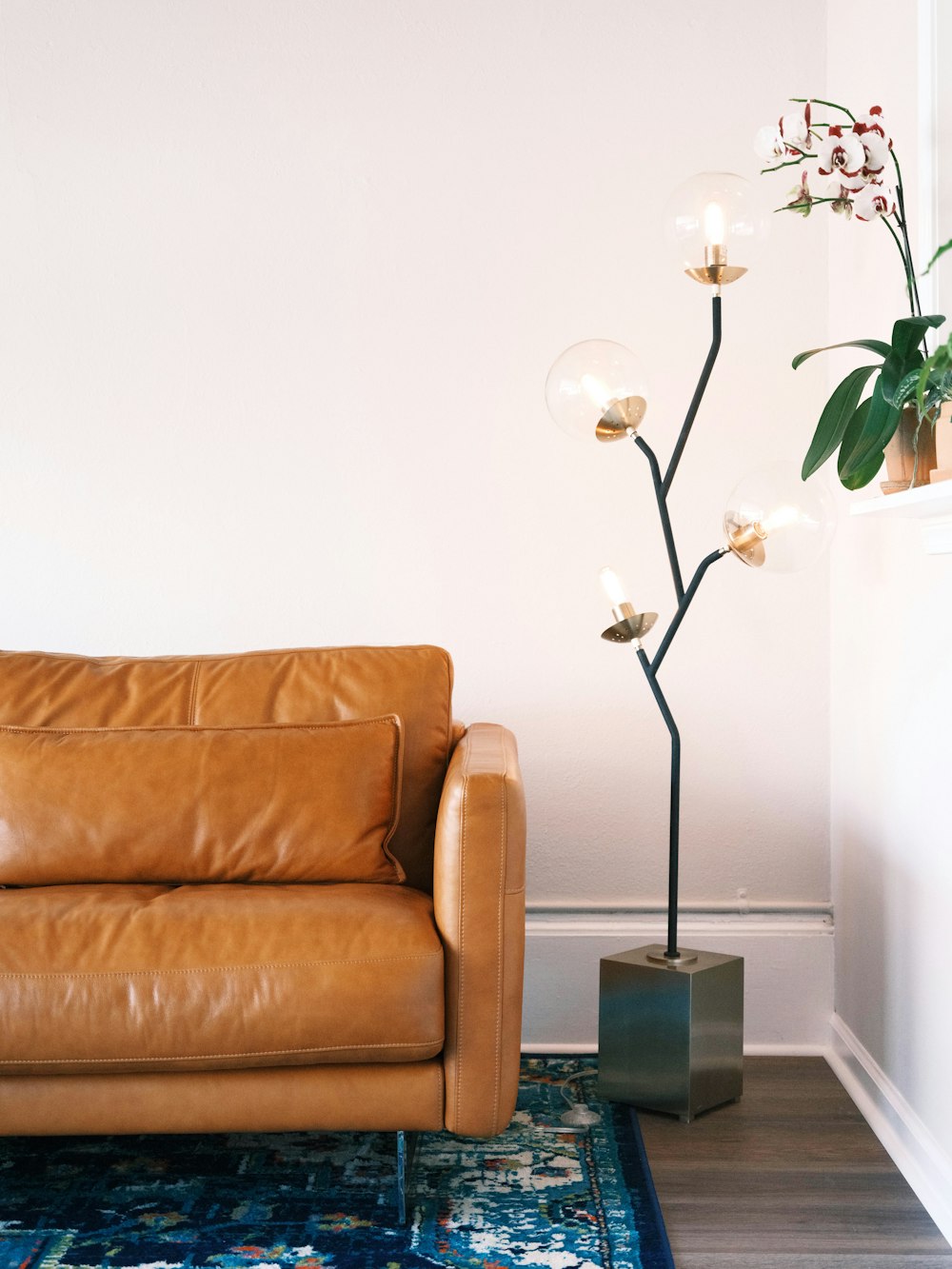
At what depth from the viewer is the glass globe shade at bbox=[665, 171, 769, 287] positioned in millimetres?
2158

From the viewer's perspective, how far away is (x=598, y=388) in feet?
7.25

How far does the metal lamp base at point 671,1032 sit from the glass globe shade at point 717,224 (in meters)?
1.30

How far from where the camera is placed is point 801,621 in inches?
104

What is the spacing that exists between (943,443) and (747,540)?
0.49 m

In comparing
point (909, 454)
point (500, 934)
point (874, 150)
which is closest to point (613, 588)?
point (909, 454)

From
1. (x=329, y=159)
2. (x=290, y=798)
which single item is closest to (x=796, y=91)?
(x=329, y=159)

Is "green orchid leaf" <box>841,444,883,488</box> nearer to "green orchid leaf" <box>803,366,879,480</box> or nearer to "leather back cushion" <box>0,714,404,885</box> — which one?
"green orchid leaf" <box>803,366,879,480</box>

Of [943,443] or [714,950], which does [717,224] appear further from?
[714,950]

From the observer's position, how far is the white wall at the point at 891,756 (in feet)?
6.16

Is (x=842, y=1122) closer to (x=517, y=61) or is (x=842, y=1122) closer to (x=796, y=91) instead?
A: (x=796, y=91)

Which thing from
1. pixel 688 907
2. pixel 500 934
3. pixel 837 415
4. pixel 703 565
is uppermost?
pixel 837 415

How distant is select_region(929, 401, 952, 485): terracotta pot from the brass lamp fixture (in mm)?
380

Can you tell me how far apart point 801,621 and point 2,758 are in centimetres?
169

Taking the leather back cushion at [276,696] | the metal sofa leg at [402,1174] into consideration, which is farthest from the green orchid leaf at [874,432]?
the metal sofa leg at [402,1174]
